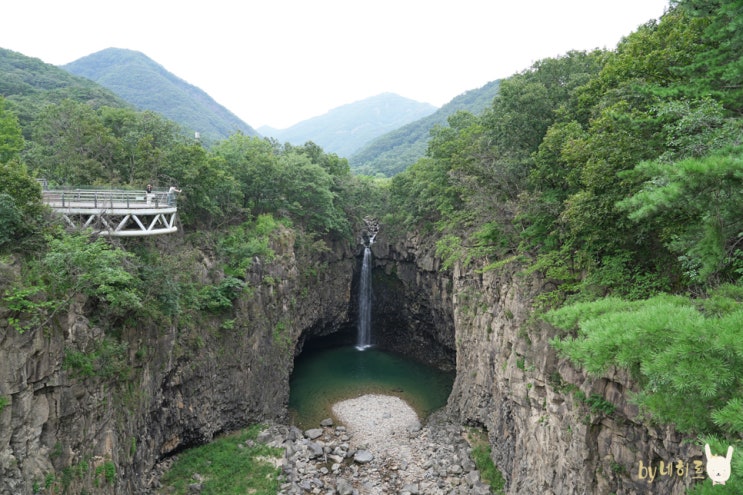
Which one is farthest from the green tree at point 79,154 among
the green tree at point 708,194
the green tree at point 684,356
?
the green tree at point 708,194

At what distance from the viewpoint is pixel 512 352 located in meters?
16.2

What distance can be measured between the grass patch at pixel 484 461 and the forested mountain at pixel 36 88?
3825 centimetres

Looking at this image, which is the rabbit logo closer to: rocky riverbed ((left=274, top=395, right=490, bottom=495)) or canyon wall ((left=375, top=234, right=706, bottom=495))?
canyon wall ((left=375, top=234, right=706, bottom=495))

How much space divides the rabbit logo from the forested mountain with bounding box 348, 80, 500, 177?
6857 centimetres

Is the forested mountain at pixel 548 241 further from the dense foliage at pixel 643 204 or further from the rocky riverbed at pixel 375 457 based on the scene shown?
the rocky riverbed at pixel 375 457

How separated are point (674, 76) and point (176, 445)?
2456 cm

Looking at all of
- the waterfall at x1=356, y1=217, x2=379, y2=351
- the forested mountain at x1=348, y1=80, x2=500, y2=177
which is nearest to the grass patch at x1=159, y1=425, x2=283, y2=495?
the waterfall at x1=356, y1=217, x2=379, y2=351

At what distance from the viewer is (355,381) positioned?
3072 centimetres

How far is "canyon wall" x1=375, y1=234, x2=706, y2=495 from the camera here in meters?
8.84

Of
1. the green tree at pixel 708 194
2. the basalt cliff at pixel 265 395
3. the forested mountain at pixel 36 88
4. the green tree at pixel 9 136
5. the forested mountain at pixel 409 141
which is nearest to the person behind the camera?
the green tree at pixel 708 194

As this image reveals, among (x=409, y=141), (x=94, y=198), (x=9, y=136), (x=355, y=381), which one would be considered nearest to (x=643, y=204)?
(x=94, y=198)

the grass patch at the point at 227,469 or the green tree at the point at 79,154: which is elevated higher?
the green tree at the point at 79,154

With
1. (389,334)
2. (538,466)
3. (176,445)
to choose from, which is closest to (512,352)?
(538,466)

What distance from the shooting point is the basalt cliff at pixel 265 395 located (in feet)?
32.7
